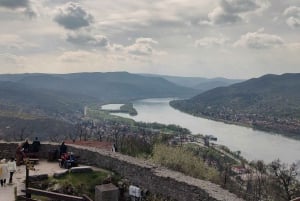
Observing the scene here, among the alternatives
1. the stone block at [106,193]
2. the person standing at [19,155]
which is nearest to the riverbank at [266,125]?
the person standing at [19,155]

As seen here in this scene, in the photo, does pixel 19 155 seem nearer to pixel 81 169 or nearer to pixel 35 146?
pixel 35 146

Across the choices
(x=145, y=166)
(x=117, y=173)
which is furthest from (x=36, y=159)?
(x=145, y=166)

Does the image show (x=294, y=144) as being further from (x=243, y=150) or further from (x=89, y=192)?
(x=89, y=192)

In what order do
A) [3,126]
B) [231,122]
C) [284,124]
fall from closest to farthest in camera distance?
[3,126] < [284,124] < [231,122]

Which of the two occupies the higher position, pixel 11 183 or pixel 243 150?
pixel 11 183

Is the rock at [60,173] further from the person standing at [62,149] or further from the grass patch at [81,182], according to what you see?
the person standing at [62,149]

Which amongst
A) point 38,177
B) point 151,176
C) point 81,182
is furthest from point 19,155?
point 151,176

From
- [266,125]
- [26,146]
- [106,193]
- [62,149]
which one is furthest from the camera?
[266,125]

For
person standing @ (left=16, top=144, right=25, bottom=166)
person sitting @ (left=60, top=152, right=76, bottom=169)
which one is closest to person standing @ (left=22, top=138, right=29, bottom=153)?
person standing @ (left=16, top=144, right=25, bottom=166)
